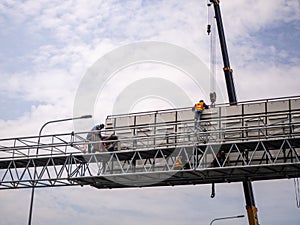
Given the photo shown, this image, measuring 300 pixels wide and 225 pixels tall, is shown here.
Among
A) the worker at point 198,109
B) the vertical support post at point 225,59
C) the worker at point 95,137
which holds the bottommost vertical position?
the worker at point 95,137

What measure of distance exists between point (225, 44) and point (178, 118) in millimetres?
7801

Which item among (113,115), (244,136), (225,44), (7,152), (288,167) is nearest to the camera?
(288,167)

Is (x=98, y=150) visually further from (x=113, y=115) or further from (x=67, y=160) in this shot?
(x=113, y=115)

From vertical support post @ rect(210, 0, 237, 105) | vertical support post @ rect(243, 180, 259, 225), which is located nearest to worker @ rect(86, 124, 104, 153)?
vertical support post @ rect(243, 180, 259, 225)

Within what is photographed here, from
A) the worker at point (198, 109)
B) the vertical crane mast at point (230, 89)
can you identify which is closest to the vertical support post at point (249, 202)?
the vertical crane mast at point (230, 89)

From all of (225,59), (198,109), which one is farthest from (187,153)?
(225,59)

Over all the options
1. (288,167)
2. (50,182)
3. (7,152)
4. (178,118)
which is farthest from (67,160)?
(288,167)

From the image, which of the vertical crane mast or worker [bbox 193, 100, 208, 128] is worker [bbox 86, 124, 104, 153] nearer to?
worker [bbox 193, 100, 208, 128]

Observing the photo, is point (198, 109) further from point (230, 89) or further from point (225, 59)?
point (225, 59)

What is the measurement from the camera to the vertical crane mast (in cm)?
2536

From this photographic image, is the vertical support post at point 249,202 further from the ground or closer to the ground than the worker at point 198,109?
closer to the ground

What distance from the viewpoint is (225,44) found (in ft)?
100

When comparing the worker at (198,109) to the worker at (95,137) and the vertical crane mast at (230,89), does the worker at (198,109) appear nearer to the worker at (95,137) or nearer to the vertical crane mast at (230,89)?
the vertical crane mast at (230,89)

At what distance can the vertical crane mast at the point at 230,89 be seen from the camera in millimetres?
25362
